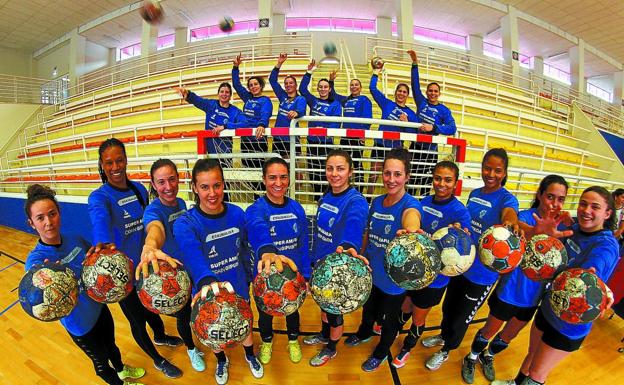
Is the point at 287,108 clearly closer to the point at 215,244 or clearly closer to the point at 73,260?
the point at 215,244

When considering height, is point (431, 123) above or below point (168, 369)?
above

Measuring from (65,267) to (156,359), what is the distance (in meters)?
1.01

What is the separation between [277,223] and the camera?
1691 millimetres

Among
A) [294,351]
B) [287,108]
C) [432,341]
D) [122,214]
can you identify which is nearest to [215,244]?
[122,214]

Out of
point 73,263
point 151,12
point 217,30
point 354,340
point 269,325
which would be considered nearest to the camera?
point 73,263

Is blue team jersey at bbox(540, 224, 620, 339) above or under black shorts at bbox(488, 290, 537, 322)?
above

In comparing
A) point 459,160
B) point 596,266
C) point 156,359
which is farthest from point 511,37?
point 156,359

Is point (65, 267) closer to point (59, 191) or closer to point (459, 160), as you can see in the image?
point (459, 160)

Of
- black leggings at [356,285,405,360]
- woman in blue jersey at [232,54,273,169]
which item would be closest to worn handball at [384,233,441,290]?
black leggings at [356,285,405,360]

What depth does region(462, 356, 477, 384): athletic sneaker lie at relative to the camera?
1886 mm

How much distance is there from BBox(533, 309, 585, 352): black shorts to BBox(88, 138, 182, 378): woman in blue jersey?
2405mm

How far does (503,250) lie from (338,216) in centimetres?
90

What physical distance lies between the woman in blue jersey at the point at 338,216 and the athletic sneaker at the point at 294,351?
0.11 m

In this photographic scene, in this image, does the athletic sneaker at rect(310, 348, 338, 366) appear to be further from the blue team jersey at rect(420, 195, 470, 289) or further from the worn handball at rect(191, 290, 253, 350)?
the worn handball at rect(191, 290, 253, 350)
